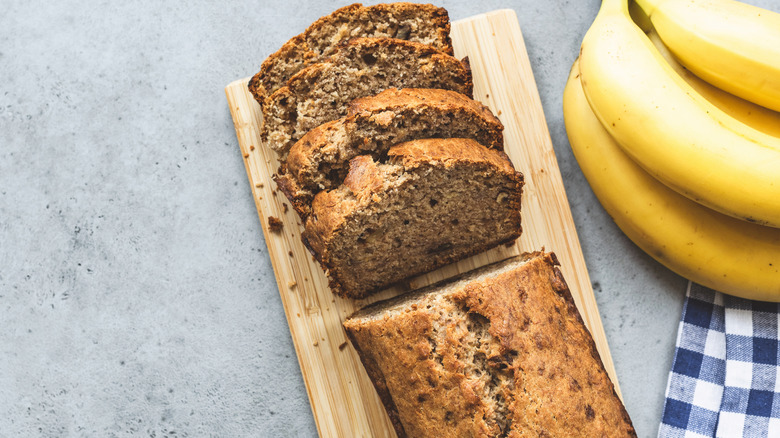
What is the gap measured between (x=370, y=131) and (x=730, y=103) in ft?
4.74

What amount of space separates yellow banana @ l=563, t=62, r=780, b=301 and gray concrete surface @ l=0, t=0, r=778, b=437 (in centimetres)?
30

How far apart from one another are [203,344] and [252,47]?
1.43 m

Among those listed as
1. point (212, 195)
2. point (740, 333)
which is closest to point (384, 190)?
point (212, 195)

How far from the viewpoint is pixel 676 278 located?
8.94 ft

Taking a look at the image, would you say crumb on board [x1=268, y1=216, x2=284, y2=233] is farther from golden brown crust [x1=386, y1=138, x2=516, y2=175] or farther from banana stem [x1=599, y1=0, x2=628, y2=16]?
banana stem [x1=599, y1=0, x2=628, y2=16]

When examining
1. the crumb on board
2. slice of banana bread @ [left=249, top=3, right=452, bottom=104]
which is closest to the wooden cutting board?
the crumb on board

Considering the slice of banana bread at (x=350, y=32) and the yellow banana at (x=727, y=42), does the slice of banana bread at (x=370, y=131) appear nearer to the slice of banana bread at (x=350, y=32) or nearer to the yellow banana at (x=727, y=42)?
the slice of banana bread at (x=350, y=32)

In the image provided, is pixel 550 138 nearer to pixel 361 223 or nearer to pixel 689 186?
pixel 689 186

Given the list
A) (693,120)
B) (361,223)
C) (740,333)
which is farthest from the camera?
(740,333)

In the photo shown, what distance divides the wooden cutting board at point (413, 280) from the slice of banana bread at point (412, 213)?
202 mm

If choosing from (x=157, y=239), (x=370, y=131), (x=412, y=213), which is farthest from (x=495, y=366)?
(x=157, y=239)

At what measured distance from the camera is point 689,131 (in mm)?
1971

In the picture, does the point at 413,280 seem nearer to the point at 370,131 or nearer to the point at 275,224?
the point at 275,224

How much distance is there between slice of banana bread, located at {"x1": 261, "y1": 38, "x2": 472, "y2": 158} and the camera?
2230 millimetres
